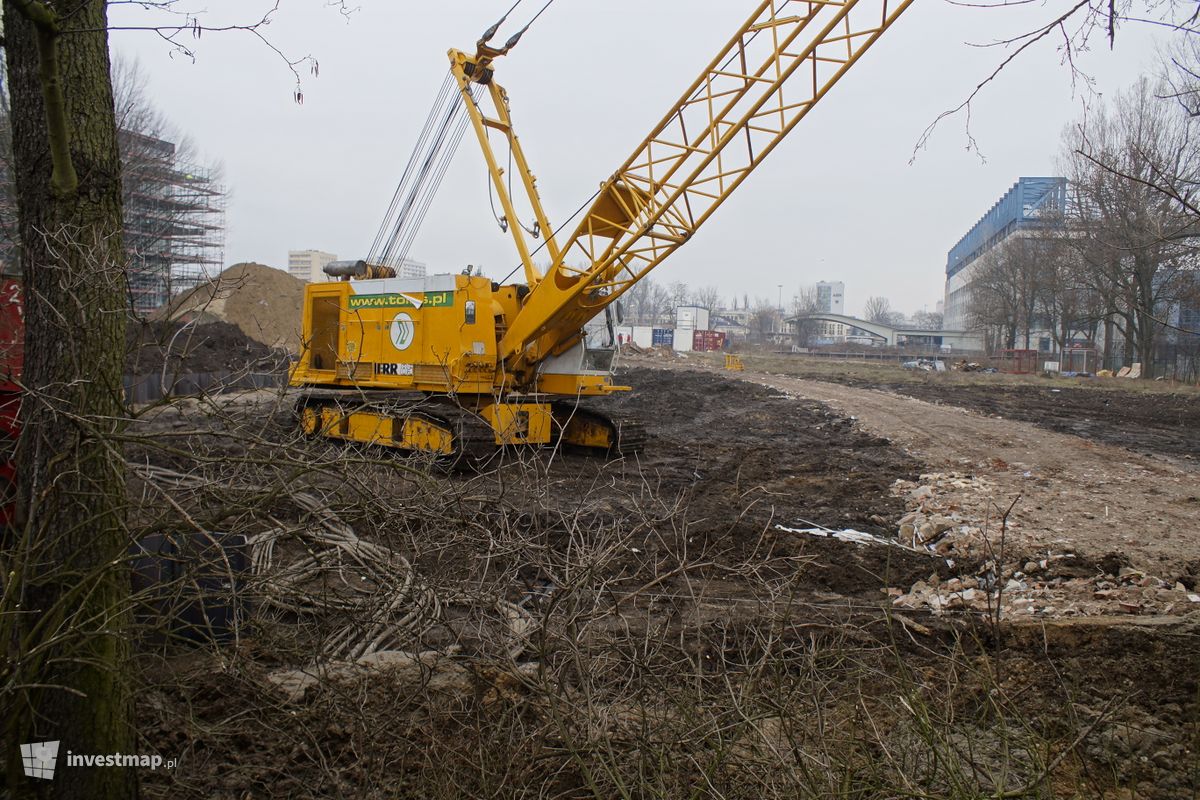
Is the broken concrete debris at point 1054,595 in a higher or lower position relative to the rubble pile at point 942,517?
lower

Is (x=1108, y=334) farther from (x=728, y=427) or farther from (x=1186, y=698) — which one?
(x=1186, y=698)

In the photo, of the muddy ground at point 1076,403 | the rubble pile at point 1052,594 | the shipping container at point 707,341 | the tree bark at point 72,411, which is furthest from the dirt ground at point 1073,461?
the shipping container at point 707,341

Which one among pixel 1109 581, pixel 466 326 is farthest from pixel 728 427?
pixel 1109 581

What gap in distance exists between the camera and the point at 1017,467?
11242mm

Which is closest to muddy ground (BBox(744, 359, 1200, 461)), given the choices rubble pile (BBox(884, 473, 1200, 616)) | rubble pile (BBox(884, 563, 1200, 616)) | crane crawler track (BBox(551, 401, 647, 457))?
rubble pile (BBox(884, 473, 1200, 616))

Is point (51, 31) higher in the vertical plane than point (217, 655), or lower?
higher

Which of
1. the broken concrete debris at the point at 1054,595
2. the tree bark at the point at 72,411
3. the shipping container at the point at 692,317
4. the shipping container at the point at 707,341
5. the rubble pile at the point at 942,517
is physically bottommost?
the broken concrete debris at the point at 1054,595

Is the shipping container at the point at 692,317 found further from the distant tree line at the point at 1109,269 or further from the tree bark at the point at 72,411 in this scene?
the tree bark at the point at 72,411

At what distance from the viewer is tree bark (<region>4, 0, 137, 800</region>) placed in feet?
9.23

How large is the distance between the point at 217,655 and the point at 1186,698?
4713mm

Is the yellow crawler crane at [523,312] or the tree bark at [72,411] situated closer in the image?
the tree bark at [72,411]

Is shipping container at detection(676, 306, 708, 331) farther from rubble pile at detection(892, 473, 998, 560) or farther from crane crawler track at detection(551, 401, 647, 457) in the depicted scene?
rubble pile at detection(892, 473, 998, 560)

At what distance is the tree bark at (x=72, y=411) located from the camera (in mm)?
2812

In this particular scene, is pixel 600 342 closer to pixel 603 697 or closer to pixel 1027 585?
pixel 1027 585
